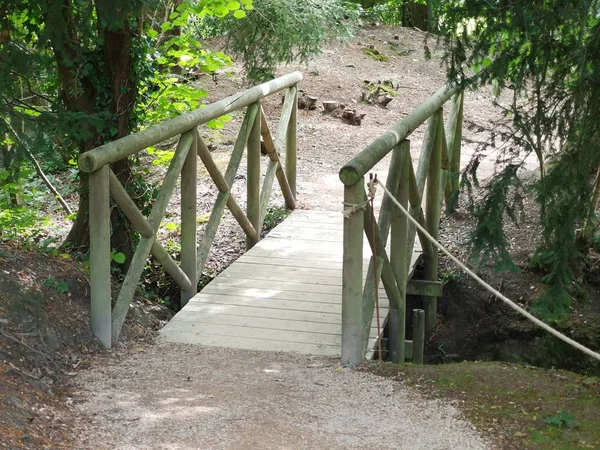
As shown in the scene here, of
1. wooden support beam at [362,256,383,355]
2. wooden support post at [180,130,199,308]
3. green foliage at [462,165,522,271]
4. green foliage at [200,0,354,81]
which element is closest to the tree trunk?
green foliage at [200,0,354,81]

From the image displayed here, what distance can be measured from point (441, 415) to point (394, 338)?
6.17 feet

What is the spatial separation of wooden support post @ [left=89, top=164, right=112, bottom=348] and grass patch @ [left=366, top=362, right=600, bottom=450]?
68.5 inches

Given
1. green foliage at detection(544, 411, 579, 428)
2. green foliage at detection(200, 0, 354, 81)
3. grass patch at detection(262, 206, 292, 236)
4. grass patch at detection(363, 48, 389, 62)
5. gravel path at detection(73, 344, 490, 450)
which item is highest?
green foliage at detection(200, 0, 354, 81)

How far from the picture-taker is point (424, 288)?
7.39 m

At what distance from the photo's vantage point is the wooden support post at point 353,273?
4891mm

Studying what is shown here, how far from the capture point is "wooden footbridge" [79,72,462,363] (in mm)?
5059

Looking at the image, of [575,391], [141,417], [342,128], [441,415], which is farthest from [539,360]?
[342,128]

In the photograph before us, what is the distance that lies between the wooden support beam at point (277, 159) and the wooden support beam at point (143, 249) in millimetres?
1821

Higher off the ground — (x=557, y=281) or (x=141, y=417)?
(x=557, y=281)

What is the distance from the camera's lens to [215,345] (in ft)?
18.1

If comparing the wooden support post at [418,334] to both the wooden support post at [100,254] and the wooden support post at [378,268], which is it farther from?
the wooden support post at [100,254]

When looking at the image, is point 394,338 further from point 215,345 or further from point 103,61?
point 103,61

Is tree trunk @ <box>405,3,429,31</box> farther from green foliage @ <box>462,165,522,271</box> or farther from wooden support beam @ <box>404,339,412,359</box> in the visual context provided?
green foliage @ <box>462,165,522,271</box>

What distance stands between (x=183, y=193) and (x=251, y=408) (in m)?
2.51
